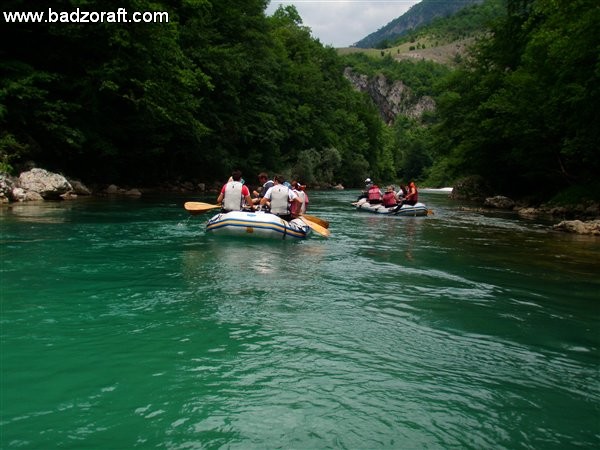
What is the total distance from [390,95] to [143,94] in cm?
16967

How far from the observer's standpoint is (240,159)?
3762cm

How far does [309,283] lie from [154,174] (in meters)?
25.3

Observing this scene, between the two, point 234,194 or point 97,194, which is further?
point 97,194

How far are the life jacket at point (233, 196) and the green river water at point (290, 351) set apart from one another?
2.45 m

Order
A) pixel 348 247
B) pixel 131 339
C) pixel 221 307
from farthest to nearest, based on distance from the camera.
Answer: pixel 348 247, pixel 221 307, pixel 131 339

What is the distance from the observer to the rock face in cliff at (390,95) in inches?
7195

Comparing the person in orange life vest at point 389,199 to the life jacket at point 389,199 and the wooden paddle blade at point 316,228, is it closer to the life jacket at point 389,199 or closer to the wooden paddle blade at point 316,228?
the life jacket at point 389,199

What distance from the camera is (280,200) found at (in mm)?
13031

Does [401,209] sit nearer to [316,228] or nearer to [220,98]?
[316,228]

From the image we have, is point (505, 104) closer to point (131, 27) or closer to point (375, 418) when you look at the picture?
point (131, 27)

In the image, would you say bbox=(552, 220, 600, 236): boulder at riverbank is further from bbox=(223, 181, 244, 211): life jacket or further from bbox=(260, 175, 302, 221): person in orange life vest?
bbox=(223, 181, 244, 211): life jacket

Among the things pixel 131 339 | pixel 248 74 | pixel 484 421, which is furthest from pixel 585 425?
pixel 248 74

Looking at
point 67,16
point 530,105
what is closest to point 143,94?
point 67,16

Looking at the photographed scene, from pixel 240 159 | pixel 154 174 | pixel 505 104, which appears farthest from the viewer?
pixel 240 159
